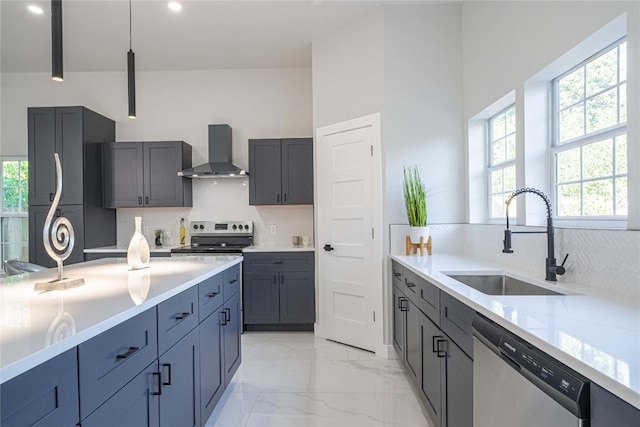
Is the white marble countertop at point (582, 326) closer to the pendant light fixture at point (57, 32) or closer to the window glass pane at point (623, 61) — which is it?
the window glass pane at point (623, 61)

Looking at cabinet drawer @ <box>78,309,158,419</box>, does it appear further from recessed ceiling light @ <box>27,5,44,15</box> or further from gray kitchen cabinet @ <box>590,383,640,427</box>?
recessed ceiling light @ <box>27,5,44,15</box>

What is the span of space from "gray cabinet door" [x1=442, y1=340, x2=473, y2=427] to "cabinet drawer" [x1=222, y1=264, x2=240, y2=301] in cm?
153

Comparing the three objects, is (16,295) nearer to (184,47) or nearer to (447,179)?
(447,179)

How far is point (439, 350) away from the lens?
1876mm

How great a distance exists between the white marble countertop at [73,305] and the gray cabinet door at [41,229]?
2338 mm

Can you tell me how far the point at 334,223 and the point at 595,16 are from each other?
8.48 feet

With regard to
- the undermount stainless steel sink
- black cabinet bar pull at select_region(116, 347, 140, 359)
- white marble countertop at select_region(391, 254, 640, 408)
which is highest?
white marble countertop at select_region(391, 254, 640, 408)

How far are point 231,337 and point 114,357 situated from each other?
147 cm

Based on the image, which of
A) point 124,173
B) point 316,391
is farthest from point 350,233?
point 124,173

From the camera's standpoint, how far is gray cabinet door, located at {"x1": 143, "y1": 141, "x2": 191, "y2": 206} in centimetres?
443

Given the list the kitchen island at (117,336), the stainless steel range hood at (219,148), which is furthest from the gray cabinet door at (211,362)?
the stainless steel range hood at (219,148)

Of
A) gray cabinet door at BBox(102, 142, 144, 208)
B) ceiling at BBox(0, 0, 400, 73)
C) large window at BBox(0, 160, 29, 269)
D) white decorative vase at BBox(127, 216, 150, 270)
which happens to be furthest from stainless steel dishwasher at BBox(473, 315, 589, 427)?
large window at BBox(0, 160, 29, 269)

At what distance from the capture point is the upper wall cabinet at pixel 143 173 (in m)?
4.44

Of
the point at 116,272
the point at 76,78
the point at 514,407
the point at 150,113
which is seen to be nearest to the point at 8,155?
the point at 76,78
